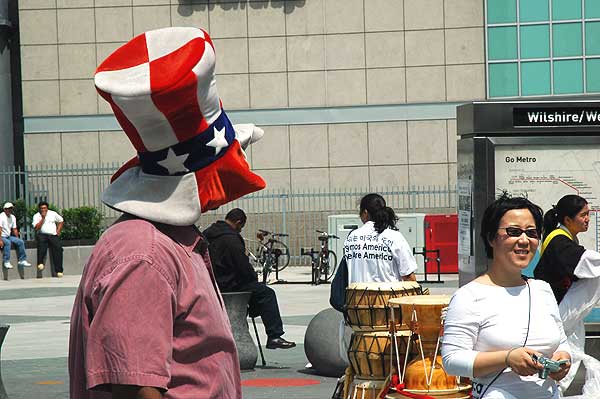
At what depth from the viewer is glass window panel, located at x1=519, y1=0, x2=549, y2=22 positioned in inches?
1373

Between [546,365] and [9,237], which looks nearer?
[546,365]

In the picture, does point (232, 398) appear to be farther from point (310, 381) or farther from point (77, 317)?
point (310, 381)

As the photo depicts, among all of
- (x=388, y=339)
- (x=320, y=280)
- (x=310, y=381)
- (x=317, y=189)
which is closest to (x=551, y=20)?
(x=317, y=189)

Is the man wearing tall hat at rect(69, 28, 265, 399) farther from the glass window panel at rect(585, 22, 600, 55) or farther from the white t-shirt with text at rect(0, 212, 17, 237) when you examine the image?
the glass window panel at rect(585, 22, 600, 55)

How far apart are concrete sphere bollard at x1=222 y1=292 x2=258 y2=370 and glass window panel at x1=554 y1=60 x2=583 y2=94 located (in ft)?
78.5

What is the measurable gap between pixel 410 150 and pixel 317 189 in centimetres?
291

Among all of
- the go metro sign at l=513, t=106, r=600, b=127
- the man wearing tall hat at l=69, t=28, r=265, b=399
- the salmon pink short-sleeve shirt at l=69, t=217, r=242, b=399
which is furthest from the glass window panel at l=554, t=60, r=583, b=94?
the salmon pink short-sleeve shirt at l=69, t=217, r=242, b=399

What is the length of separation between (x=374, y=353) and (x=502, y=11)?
27.8 m

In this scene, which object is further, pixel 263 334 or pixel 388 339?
pixel 263 334

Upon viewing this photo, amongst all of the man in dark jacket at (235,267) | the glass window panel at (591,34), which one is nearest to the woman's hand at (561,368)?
the man in dark jacket at (235,267)

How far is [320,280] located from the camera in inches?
1094

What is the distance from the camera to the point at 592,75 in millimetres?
35125

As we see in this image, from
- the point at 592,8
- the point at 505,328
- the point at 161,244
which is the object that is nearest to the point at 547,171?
the point at 505,328

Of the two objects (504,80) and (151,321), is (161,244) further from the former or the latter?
(504,80)
